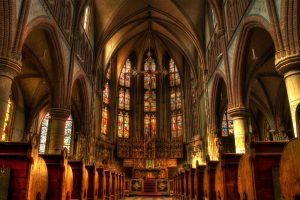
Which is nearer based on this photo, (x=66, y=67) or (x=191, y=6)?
(x=66, y=67)

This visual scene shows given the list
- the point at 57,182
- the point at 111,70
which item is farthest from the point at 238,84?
the point at 111,70

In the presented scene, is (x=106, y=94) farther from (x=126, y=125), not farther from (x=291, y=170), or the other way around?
(x=291, y=170)

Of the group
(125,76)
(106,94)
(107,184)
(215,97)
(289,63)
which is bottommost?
(107,184)

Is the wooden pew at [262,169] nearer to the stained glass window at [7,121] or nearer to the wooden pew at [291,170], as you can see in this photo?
the wooden pew at [291,170]

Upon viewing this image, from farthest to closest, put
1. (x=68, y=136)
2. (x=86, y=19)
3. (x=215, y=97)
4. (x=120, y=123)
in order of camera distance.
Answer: (x=120, y=123), (x=68, y=136), (x=86, y=19), (x=215, y=97)

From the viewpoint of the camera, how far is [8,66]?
9.42 meters

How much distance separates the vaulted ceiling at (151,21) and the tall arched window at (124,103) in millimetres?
5109

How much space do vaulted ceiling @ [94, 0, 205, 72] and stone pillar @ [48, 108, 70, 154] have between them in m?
8.78

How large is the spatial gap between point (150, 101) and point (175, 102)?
293 centimetres

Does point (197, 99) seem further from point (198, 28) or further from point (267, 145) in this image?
point (267, 145)

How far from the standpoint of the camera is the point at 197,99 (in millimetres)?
26406

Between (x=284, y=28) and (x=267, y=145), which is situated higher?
(x=284, y=28)

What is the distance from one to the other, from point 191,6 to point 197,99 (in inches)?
333

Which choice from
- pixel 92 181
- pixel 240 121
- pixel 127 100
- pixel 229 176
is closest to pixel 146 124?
pixel 127 100
